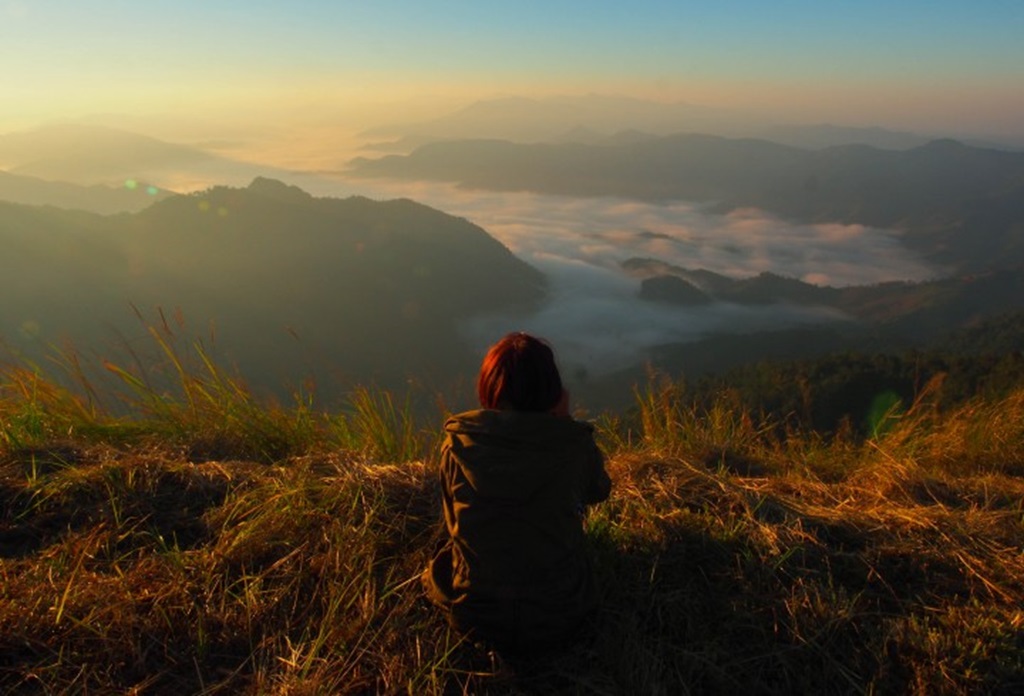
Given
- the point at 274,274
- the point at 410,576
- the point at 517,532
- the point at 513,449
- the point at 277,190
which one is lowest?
the point at 274,274

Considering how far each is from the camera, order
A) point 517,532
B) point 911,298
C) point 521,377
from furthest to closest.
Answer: point 911,298 → point 521,377 → point 517,532

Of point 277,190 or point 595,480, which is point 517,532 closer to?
point 595,480

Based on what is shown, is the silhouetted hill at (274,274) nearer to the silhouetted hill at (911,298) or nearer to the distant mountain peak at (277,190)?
the distant mountain peak at (277,190)

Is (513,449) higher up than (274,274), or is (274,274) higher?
(513,449)

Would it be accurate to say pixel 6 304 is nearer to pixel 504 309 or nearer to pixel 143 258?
pixel 143 258

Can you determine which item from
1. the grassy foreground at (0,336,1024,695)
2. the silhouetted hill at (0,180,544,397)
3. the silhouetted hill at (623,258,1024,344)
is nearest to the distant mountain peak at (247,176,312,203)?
the silhouetted hill at (0,180,544,397)

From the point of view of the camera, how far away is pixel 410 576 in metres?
2.49

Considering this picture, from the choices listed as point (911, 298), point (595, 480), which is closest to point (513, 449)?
point (595, 480)

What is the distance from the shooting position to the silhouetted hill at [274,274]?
93438 mm

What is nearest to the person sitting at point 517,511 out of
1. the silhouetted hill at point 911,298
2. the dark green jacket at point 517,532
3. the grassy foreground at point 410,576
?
the dark green jacket at point 517,532

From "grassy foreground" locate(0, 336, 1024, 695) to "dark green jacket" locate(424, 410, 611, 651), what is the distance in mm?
155

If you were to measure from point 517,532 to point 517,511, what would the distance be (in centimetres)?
7

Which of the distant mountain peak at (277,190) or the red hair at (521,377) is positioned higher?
the red hair at (521,377)

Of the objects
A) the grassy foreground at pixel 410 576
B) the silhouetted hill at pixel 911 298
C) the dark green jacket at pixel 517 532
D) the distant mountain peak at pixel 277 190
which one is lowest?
the silhouetted hill at pixel 911 298
